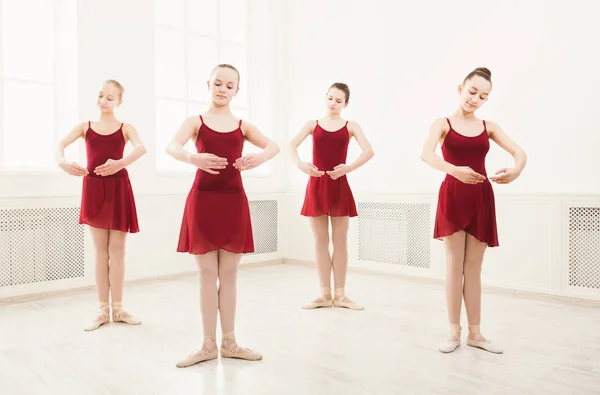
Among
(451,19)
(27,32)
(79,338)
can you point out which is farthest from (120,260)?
(451,19)

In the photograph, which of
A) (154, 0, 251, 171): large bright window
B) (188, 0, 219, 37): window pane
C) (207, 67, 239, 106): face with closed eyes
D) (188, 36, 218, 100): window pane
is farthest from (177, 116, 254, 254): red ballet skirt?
(188, 0, 219, 37): window pane

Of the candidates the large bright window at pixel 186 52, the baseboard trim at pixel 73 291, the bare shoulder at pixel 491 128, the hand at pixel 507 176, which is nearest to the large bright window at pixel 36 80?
the large bright window at pixel 186 52

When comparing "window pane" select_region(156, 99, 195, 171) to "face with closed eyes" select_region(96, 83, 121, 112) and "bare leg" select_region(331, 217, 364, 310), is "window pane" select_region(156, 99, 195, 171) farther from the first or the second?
"bare leg" select_region(331, 217, 364, 310)

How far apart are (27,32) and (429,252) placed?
3634 millimetres

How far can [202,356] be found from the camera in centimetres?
236

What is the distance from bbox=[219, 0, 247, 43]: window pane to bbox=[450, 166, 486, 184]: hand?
11.7 ft

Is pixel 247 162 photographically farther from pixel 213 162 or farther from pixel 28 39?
pixel 28 39

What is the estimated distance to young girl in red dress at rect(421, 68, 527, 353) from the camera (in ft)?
8.13

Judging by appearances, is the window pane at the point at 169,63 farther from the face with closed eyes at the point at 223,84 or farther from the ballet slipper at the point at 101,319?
the face with closed eyes at the point at 223,84

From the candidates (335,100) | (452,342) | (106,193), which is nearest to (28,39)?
(106,193)

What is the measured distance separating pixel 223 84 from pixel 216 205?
532 millimetres

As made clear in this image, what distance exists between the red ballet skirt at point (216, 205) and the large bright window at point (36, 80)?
7.45 ft

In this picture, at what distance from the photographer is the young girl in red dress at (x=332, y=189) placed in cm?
340

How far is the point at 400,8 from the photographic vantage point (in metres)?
4.57
